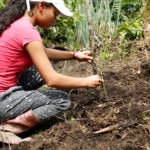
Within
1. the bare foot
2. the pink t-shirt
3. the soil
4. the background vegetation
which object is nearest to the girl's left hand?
the soil

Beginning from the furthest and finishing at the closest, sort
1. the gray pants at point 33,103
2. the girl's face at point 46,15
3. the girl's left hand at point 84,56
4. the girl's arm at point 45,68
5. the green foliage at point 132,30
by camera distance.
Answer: the green foliage at point 132,30 → the girl's left hand at point 84,56 → the gray pants at point 33,103 → the girl's face at point 46,15 → the girl's arm at point 45,68

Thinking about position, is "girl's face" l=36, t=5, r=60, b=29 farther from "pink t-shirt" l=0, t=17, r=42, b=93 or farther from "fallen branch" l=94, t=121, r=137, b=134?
"fallen branch" l=94, t=121, r=137, b=134

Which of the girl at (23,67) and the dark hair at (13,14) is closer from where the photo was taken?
the girl at (23,67)

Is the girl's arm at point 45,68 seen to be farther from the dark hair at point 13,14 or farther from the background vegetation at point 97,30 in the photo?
the background vegetation at point 97,30

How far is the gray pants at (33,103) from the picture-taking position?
2.97 m

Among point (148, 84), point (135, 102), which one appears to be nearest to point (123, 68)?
point (148, 84)

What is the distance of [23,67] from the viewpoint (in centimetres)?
302

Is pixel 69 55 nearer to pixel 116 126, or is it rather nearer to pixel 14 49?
pixel 14 49

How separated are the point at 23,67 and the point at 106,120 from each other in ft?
2.20

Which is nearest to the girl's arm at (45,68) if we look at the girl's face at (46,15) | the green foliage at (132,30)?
the girl's face at (46,15)

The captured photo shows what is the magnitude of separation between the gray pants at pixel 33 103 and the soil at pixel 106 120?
4.8 inches

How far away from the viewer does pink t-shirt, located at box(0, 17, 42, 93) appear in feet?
9.16

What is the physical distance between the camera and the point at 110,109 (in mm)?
3098

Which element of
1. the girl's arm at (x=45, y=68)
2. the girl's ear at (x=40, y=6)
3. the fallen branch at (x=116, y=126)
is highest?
the girl's ear at (x=40, y=6)
